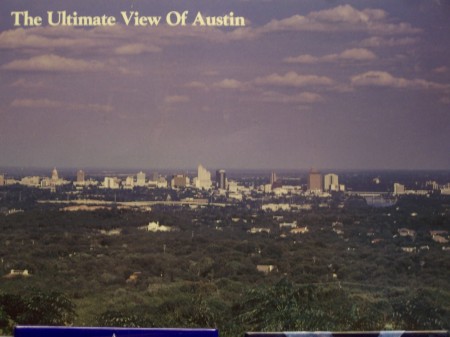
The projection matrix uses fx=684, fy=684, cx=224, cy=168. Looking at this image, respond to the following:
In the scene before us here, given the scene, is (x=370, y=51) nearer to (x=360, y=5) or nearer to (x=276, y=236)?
(x=360, y=5)

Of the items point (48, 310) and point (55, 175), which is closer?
point (48, 310)

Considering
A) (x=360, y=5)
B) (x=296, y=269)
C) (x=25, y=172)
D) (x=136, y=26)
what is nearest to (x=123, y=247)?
(x=25, y=172)

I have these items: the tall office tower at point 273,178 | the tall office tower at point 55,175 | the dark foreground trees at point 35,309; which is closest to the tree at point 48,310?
the dark foreground trees at point 35,309

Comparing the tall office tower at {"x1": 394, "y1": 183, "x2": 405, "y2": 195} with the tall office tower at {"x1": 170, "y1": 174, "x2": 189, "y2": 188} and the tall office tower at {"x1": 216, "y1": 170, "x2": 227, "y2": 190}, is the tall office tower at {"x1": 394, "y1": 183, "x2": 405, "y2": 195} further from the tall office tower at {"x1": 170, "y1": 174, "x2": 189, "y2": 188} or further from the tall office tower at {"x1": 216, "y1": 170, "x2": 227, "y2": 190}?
the tall office tower at {"x1": 170, "y1": 174, "x2": 189, "y2": 188}

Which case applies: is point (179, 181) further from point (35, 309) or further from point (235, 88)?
point (35, 309)

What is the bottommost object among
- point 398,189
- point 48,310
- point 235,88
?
point 48,310

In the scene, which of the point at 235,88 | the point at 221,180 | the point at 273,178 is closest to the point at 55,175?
the point at 221,180
